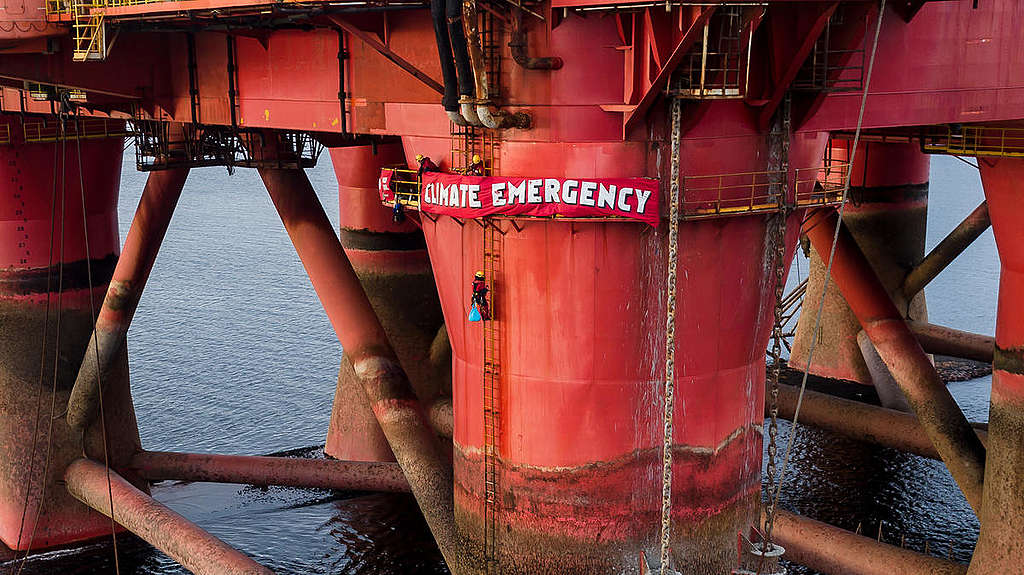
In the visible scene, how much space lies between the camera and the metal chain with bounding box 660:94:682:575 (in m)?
15.0

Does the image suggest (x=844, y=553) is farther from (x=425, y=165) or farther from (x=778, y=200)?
(x=425, y=165)

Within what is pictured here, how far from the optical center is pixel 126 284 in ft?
82.2

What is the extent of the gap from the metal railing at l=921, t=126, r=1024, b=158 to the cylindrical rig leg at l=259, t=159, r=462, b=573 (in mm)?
9698

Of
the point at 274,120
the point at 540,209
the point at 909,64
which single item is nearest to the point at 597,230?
the point at 540,209

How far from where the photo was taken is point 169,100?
2156 cm

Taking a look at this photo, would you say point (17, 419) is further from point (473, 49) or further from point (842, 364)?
point (842, 364)

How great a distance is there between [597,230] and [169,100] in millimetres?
9748

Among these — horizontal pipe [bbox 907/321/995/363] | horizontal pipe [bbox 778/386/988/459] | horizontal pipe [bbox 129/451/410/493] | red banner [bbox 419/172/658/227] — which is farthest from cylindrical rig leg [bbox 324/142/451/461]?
red banner [bbox 419/172/658/227]

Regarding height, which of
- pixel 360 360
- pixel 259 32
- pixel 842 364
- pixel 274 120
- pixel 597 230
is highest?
pixel 259 32

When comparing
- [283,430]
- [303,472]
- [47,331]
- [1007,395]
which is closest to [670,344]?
[1007,395]

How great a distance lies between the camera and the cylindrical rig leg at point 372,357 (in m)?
19.0

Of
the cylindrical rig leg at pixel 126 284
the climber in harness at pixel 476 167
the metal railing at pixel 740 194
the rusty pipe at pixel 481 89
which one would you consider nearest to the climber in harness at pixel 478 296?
the climber in harness at pixel 476 167

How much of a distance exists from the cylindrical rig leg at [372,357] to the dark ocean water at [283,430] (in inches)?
280

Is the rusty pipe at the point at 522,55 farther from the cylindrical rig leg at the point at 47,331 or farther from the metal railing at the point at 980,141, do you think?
the cylindrical rig leg at the point at 47,331
